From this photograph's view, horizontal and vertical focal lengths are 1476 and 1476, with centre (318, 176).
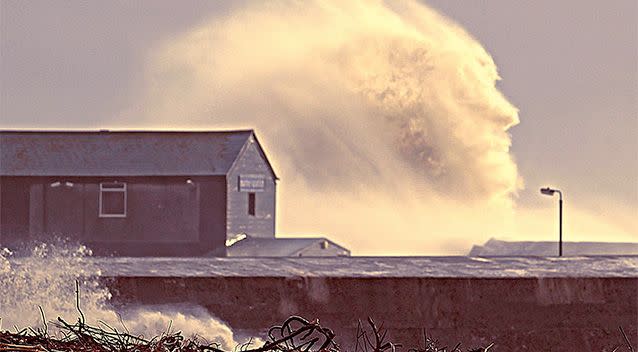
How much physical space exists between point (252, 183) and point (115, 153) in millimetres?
5502

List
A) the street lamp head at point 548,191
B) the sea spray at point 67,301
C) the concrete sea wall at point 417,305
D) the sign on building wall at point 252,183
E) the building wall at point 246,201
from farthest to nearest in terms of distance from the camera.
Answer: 1. the sign on building wall at point 252,183
2. the building wall at point 246,201
3. the street lamp head at point 548,191
4. the concrete sea wall at point 417,305
5. the sea spray at point 67,301

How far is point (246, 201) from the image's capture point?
53562 millimetres

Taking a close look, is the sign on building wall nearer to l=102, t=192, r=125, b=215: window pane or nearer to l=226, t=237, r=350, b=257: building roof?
l=226, t=237, r=350, b=257: building roof

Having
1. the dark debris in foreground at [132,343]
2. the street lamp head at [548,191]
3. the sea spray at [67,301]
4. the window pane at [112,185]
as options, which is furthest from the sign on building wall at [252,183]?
the dark debris in foreground at [132,343]

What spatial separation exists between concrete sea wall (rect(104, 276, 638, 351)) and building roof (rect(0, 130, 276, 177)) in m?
39.0

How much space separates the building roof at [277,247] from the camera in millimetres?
49375

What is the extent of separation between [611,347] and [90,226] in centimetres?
4027

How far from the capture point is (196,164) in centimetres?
5109

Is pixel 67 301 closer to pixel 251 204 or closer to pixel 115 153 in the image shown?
pixel 115 153

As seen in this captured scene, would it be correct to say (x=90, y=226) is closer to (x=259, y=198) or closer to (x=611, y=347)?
(x=259, y=198)

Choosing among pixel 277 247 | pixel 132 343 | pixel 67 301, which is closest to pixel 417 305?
pixel 67 301

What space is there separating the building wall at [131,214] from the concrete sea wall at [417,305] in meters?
37.7

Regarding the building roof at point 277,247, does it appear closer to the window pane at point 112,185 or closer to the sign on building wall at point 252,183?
the sign on building wall at point 252,183

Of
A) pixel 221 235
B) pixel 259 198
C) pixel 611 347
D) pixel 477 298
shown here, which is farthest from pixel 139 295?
pixel 259 198
